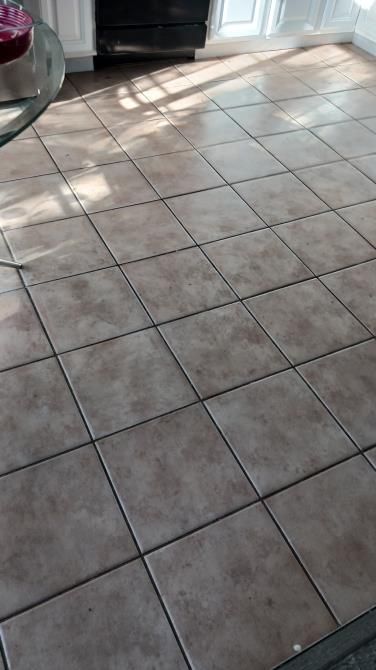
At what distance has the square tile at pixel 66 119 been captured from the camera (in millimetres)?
2834

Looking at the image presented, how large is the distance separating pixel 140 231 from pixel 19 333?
701mm

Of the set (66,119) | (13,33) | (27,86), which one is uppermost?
(13,33)

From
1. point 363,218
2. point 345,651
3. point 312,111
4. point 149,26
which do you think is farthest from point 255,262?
point 149,26

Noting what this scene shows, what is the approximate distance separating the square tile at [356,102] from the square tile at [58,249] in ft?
6.04

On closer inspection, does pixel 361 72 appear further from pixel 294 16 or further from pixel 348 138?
pixel 348 138

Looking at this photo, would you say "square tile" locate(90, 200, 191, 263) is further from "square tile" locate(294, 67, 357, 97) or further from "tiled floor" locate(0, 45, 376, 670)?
"square tile" locate(294, 67, 357, 97)

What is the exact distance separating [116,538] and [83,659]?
27cm

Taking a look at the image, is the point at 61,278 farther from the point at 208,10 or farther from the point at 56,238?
the point at 208,10

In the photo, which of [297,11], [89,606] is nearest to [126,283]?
[89,606]

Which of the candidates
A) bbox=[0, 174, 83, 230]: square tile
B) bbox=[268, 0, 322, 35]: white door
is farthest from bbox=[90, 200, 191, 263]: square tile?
bbox=[268, 0, 322, 35]: white door

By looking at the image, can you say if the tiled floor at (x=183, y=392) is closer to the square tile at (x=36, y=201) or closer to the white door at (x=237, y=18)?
the square tile at (x=36, y=201)

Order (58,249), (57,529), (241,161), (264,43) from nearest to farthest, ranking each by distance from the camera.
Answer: (57,529), (58,249), (241,161), (264,43)

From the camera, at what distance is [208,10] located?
335 cm

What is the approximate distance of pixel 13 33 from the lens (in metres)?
1.51
